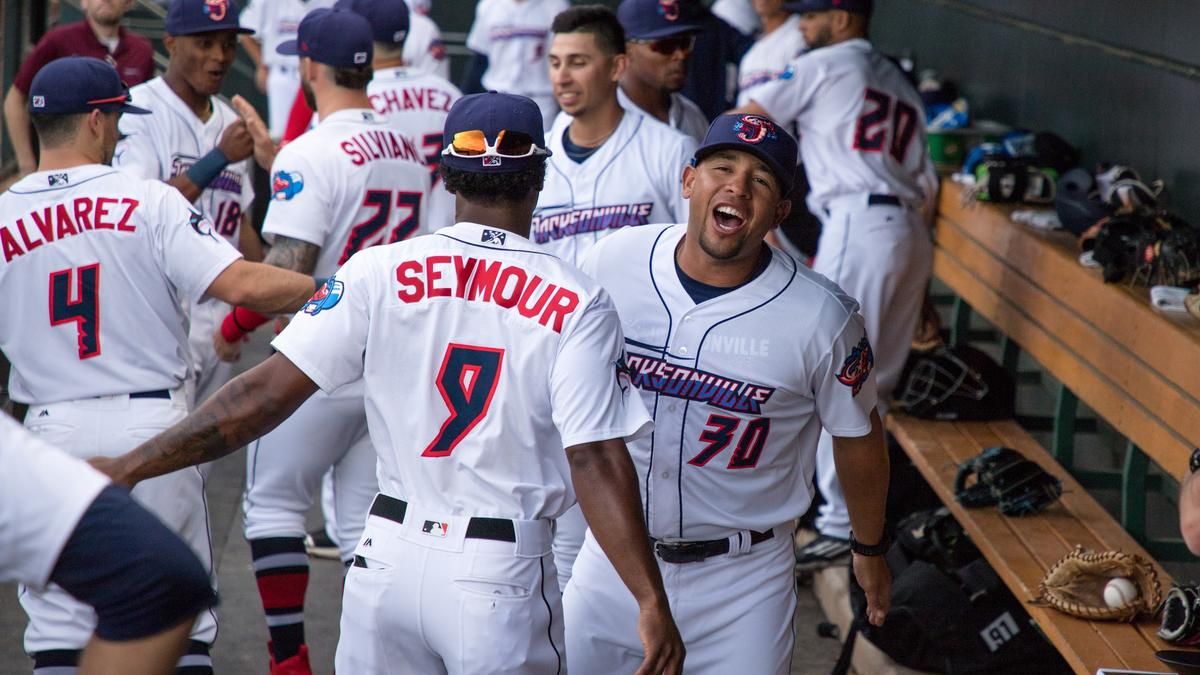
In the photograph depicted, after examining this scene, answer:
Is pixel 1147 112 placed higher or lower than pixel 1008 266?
higher

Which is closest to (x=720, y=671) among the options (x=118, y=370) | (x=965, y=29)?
(x=118, y=370)

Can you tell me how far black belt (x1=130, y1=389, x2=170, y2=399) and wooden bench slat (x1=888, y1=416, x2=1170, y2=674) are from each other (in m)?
2.44

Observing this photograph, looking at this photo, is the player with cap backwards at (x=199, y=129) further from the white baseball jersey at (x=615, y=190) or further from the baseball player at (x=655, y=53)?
the baseball player at (x=655, y=53)

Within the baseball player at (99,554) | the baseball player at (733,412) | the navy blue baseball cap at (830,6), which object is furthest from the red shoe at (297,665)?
the navy blue baseball cap at (830,6)

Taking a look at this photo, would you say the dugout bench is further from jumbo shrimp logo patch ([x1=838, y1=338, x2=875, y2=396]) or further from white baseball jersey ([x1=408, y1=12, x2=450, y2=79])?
white baseball jersey ([x1=408, y1=12, x2=450, y2=79])

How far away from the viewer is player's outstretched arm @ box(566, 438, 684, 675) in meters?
2.82

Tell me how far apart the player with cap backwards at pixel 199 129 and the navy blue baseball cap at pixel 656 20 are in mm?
1431

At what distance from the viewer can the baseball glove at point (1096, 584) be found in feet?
12.9

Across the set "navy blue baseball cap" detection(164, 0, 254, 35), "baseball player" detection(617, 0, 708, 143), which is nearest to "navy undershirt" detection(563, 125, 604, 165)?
"baseball player" detection(617, 0, 708, 143)

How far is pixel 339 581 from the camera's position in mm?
5730

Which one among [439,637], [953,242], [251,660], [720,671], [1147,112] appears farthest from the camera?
[953,242]

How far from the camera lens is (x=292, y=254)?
4555mm

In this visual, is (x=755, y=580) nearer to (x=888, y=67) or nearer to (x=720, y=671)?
(x=720, y=671)

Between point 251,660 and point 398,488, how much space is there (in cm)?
226
